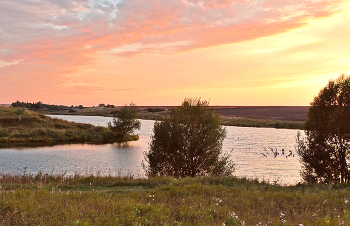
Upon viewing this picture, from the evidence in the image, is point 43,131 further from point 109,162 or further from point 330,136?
point 330,136

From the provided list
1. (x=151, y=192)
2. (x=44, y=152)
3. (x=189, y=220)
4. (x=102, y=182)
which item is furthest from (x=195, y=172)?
(x=44, y=152)

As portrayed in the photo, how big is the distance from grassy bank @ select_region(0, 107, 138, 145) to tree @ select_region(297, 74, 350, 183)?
50.8m

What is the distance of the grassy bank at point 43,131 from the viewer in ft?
196

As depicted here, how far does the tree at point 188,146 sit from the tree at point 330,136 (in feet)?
22.4

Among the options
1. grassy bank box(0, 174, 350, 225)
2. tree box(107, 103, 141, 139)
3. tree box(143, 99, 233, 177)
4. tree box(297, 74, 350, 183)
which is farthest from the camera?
tree box(107, 103, 141, 139)

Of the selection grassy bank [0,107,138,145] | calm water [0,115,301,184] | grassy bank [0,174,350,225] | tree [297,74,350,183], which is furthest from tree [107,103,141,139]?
grassy bank [0,174,350,225]

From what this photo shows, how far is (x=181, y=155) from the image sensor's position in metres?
23.7

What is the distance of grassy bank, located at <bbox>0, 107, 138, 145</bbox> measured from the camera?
196ft

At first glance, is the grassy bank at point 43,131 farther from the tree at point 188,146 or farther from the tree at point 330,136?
the tree at point 330,136

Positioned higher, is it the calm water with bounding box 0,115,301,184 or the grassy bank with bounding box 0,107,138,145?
the grassy bank with bounding box 0,107,138,145

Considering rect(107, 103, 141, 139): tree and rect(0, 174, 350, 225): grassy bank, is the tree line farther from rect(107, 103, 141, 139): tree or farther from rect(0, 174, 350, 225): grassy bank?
rect(107, 103, 141, 139): tree

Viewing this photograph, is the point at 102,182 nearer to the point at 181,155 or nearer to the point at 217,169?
the point at 181,155

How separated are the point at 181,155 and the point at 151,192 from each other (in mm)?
11341

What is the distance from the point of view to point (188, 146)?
23.9m
